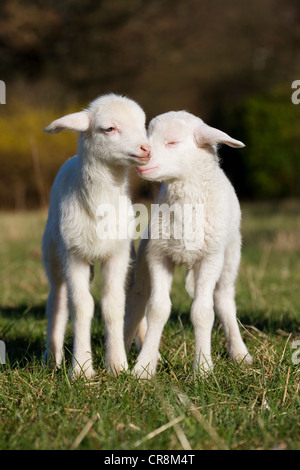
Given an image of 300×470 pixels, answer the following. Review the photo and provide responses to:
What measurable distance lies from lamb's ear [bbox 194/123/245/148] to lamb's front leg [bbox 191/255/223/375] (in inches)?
25.2

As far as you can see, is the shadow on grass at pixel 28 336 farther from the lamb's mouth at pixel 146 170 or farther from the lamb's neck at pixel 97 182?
the lamb's mouth at pixel 146 170

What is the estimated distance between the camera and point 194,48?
22266 millimetres

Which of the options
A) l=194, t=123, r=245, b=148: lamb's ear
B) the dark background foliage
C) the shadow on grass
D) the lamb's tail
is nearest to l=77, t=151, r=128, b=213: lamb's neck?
l=194, t=123, r=245, b=148: lamb's ear

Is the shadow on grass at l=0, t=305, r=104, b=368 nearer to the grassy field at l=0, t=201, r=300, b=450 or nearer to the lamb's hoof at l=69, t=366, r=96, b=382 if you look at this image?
the grassy field at l=0, t=201, r=300, b=450

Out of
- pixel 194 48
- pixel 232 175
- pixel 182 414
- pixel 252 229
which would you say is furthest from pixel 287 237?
pixel 194 48

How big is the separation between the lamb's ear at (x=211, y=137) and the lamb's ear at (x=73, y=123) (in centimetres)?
62

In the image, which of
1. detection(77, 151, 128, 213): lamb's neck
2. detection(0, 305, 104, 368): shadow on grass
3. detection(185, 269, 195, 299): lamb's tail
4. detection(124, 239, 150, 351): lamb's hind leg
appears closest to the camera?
detection(77, 151, 128, 213): lamb's neck

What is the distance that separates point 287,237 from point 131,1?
10.2 meters

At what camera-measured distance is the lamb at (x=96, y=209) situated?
130 inches

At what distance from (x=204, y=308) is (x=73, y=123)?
126 cm

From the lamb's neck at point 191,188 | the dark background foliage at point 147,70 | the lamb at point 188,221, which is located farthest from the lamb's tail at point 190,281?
the dark background foliage at point 147,70

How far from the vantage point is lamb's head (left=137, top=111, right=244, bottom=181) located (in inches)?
130

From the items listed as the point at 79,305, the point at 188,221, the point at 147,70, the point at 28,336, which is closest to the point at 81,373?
the point at 79,305

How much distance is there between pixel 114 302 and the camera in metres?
3.56
